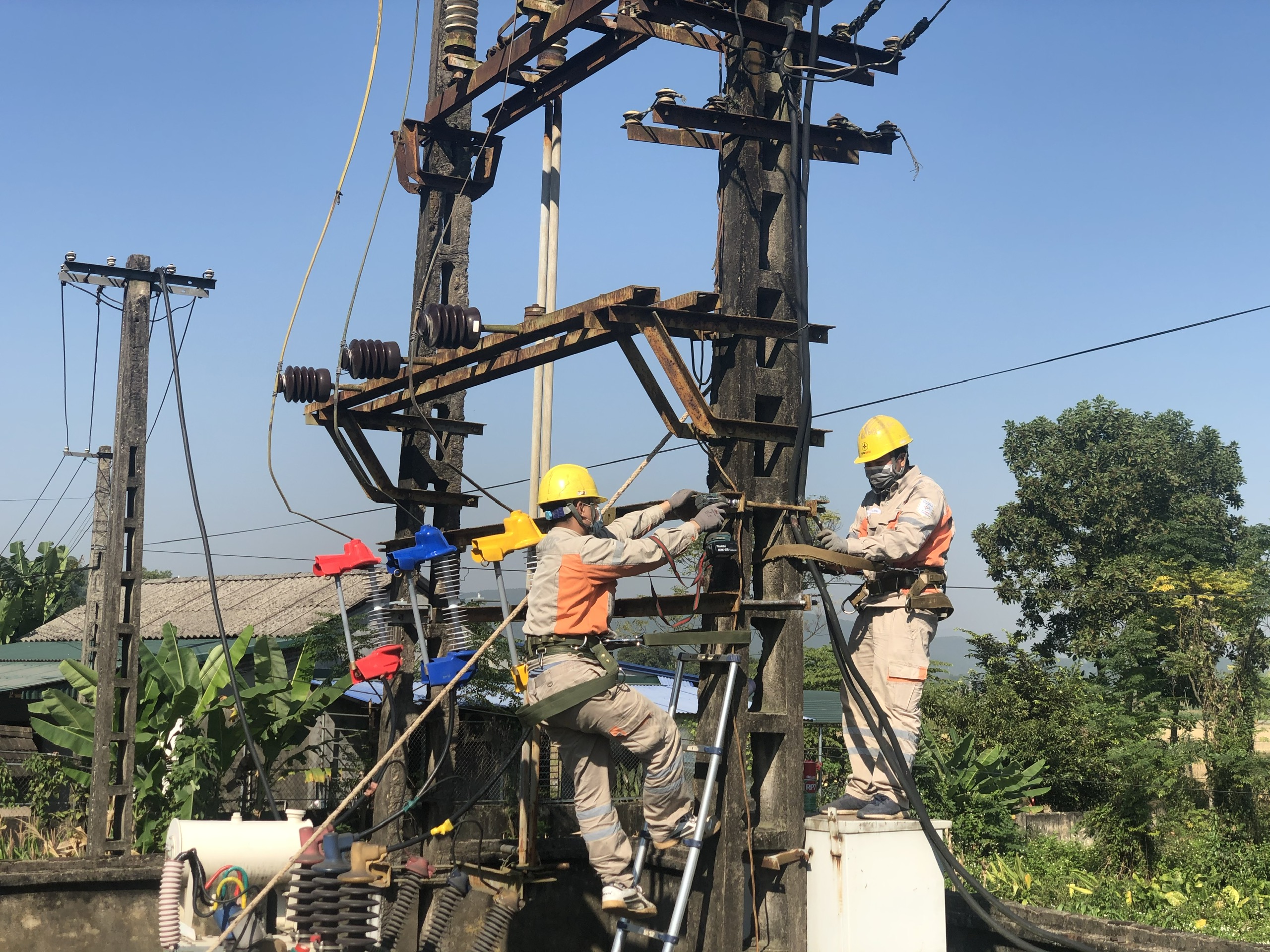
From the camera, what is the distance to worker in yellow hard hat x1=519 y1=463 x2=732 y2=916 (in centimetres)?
702

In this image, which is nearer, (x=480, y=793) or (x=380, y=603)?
(x=480, y=793)

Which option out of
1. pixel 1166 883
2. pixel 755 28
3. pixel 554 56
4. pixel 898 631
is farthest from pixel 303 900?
pixel 1166 883

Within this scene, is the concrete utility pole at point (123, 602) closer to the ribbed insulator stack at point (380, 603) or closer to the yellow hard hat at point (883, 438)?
the ribbed insulator stack at point (380, 603)

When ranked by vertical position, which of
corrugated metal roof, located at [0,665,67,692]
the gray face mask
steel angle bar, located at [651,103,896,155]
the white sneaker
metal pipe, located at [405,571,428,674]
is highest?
steel angle bar, located at [651,103,896,155]

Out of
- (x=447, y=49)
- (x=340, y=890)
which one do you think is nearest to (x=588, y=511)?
(x=340, y=890)

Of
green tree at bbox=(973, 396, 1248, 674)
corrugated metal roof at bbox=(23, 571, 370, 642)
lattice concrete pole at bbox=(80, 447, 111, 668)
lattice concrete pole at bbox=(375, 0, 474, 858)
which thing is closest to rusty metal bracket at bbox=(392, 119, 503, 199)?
lattice concrete pole at bbox=(375, 0, 474, 858)

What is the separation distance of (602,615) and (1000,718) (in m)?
17.3

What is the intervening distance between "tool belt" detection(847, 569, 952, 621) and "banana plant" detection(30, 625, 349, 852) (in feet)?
26.4

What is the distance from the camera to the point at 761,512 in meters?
7.31

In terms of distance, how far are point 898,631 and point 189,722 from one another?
922 cm

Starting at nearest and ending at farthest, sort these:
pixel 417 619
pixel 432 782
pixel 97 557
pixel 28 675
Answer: pixel 417 619, pixel 432 782, pixel 97 557, pixel 28 675

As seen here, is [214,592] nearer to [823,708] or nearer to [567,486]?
[567,486]

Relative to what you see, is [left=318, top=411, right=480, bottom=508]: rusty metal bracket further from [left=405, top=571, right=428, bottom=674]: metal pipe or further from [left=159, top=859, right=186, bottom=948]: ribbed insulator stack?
[left=159, top=859, right=186, bottom=948]: ribbed insulator stack

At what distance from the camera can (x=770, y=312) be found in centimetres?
761
